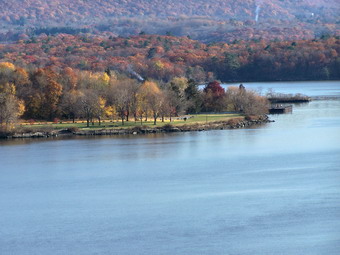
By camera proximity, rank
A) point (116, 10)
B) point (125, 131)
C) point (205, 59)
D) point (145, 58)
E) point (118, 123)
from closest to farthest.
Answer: point (125, 131) < point (118, 123) < point (205, 59) < point (145, 58) < point (116, 10)

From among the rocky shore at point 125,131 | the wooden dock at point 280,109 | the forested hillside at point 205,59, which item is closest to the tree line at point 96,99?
the rocky shore at point 125,131

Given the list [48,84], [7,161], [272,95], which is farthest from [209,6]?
[7,161]

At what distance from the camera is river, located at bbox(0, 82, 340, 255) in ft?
60.6

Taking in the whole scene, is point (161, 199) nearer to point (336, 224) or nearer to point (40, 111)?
point (336, 224)

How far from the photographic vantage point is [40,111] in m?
44.7

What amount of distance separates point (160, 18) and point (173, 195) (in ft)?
538

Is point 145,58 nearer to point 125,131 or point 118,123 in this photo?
point 118,123

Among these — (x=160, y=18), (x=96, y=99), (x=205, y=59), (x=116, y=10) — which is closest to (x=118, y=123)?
(x=96, y=99)

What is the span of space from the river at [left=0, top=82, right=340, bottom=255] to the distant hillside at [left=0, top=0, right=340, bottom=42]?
4422 inches

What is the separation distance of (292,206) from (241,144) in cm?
1336

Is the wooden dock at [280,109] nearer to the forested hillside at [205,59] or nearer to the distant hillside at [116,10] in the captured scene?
the forested hillside at [205,59]

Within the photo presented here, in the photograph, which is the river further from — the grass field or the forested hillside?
the forested hillside

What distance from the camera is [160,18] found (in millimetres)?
185125

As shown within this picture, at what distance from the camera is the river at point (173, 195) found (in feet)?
60.6
